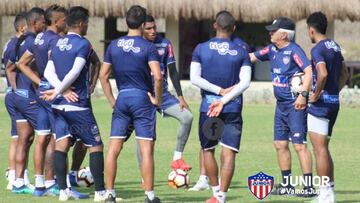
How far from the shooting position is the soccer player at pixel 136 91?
482 inches

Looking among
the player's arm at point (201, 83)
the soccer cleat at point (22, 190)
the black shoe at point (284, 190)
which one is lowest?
the black shoe at point (284, 190)

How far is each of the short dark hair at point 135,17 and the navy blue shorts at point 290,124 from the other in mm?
2586

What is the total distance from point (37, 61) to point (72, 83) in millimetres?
901

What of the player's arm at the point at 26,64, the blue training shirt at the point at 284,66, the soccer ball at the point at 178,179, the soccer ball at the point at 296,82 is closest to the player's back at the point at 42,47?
the player's arm at the point at 26,64

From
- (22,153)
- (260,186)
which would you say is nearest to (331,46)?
(260,186)

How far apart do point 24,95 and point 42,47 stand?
971mm

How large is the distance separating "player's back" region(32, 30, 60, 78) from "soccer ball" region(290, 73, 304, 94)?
2865mm

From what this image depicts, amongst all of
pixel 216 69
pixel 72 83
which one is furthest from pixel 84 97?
pixel 216 69

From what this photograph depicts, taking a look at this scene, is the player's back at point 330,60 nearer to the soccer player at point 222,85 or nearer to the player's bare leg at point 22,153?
the soccer player at point 222,85

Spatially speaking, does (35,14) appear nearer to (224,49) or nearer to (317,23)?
(224,49)

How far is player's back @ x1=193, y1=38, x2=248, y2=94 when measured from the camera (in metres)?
12.5

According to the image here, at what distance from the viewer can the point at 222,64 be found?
41.3 feet

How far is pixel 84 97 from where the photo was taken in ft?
41.8

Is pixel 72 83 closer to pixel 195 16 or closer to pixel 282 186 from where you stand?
pixel 282 186
